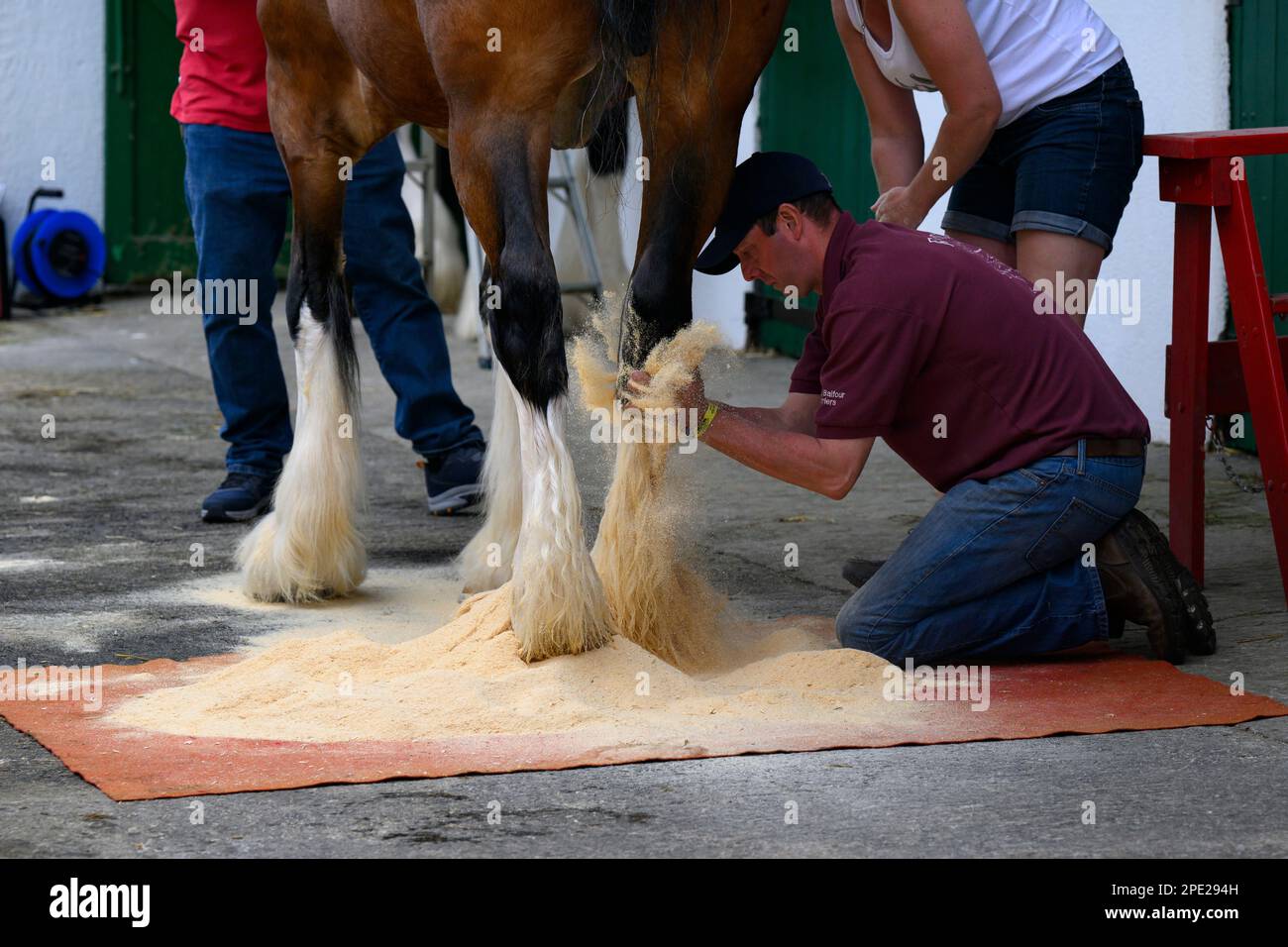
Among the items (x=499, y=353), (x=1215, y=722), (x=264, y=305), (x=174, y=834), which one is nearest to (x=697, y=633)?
(x=499, y=353)

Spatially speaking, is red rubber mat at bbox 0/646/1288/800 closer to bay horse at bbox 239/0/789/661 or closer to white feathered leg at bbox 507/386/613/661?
white feathered leg at bbox 507/386/613/661

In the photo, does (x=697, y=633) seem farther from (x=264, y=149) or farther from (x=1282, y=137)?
(x=264, y=149)

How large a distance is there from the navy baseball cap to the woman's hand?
0.48 meters

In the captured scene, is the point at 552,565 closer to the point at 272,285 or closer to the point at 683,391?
the point at 683,391

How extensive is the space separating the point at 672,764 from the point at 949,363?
106 cm

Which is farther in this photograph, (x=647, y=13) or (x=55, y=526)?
(x=55, y=526)

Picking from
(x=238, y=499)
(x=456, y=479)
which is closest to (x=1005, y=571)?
(x=456, y=479)

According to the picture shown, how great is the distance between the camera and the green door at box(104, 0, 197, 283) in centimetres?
1177

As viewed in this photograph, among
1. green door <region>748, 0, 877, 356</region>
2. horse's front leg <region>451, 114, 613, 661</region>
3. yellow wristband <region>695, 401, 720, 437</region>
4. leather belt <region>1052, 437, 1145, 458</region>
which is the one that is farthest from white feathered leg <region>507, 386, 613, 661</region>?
green door <region>748, 0, 877, 356</region>

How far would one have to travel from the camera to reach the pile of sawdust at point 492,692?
10.7 ft

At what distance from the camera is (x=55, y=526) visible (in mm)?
5250

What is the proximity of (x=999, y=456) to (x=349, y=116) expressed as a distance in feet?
6.51

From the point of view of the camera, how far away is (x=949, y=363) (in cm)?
358

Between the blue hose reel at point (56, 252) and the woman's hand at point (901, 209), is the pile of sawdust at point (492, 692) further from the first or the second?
the blue hose reel at point (56, 252)
